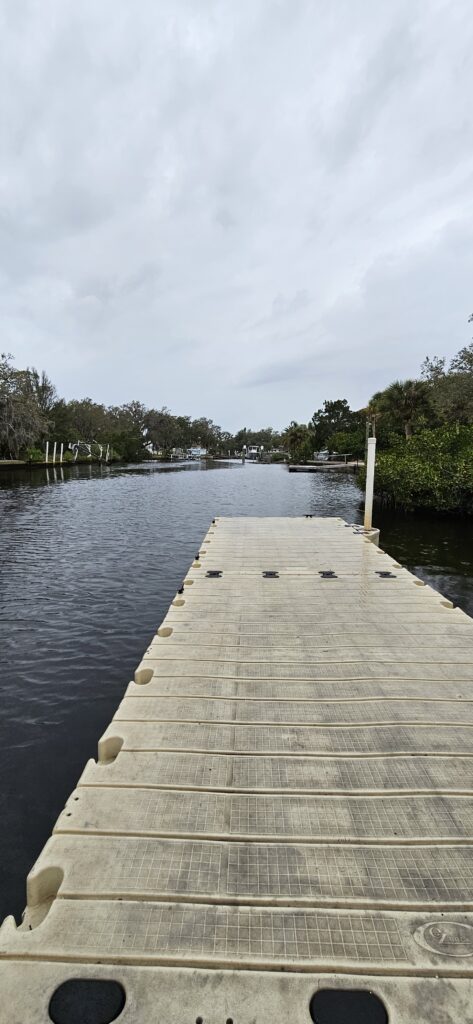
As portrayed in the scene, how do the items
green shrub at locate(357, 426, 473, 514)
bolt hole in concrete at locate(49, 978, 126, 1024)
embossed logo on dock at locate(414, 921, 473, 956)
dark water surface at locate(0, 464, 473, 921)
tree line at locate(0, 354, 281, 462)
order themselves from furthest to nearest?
tree line at locate(0, 354, 281, 462) → green shrub at locate(357, 426, 473, 514) → dark water surface at locate(0, 464, 473, 921) → embossed logo on dock at locate(414, 921, 473, 956) → bolt hole in concrete at locate(49, 978, 126, 1024)

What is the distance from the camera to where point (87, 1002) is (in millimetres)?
1515

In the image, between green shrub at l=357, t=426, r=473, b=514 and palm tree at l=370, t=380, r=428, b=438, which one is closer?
green shrub at l=357, t=426, r=473, b=514

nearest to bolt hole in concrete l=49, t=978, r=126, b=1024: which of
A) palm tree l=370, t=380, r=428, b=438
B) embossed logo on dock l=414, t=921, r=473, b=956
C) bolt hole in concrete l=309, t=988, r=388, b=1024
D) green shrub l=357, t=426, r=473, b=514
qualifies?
bolt hole in concrete l=309, t=988, r=388, b=1024

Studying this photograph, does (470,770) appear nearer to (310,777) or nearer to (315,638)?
(310,777)

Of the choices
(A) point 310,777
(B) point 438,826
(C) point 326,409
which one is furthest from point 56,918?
(C) point 326,409

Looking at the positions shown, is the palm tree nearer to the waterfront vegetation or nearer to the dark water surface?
the waterfront vegetation

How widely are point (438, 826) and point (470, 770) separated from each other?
55cm

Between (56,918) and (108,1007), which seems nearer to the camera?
(108,1007)

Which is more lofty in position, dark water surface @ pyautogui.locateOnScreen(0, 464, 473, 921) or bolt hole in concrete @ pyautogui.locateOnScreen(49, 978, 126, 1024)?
bolt hole in concrete @ pyautogui.locateOnScreen(49, 978, 126, 1024)

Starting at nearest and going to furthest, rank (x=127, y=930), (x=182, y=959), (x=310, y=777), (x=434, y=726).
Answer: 1. (x=182, y=959)
2. (x=127, y=930)
3. (x=310, y=777)
4. (x=434, y=726)

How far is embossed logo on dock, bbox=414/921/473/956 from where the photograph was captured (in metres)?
1.67

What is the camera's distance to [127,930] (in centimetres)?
174

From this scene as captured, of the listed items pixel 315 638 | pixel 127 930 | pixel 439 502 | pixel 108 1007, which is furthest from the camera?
pixel 439 502

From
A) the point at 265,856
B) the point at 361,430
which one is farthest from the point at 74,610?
the point at 361,430
